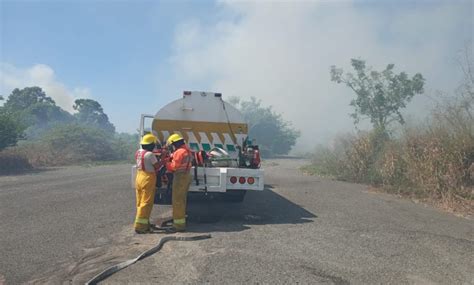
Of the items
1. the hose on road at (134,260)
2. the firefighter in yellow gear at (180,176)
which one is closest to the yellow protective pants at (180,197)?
the firefighter in yellow gear at (180,176)

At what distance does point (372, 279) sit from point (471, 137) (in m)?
7.88

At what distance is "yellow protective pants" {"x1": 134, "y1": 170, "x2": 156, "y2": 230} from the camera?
5980 mm

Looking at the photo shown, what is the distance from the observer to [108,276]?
→ 157 inches

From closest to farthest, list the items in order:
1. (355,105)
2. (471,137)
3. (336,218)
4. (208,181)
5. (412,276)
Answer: (412,276)
(208,181)
(336,218)
(471,137)
(355,105)

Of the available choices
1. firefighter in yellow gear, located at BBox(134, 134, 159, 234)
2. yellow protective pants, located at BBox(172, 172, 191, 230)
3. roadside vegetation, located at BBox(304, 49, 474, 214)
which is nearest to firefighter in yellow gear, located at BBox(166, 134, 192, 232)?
yellow protective pants, located at BBox(172, 172, 191, 230)

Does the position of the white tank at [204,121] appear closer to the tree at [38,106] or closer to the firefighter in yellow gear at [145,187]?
the firefighter in yellow gear at [145,187]

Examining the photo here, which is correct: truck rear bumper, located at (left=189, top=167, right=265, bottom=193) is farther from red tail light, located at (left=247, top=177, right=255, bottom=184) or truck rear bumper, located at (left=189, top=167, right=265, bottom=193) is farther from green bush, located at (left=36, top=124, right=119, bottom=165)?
green bush, located at (left=36, top=124, right=119, bottom=165)

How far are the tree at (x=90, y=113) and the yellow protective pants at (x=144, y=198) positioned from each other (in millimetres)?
52810

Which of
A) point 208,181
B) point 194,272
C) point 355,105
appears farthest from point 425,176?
point 355,105

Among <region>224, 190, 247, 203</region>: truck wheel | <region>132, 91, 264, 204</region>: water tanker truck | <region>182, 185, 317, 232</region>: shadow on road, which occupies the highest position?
<region>132, 91, 264, 204</region>: water tanker truck

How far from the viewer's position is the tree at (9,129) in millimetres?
18922

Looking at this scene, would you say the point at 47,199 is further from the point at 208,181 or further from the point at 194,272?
the point at 194,272

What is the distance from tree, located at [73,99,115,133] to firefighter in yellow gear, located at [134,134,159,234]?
5278 cm

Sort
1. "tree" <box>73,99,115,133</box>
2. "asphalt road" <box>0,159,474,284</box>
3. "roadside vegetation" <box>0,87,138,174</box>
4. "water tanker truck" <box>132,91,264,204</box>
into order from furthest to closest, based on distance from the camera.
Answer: "tree" <box>73,99,115,133</box>, "roadside vegetation" <box>0,87,138,174</box>, "water tanker truck" <box>132,91,264,204</box>, "asphalt road" <box>0,159,474,284</box>
